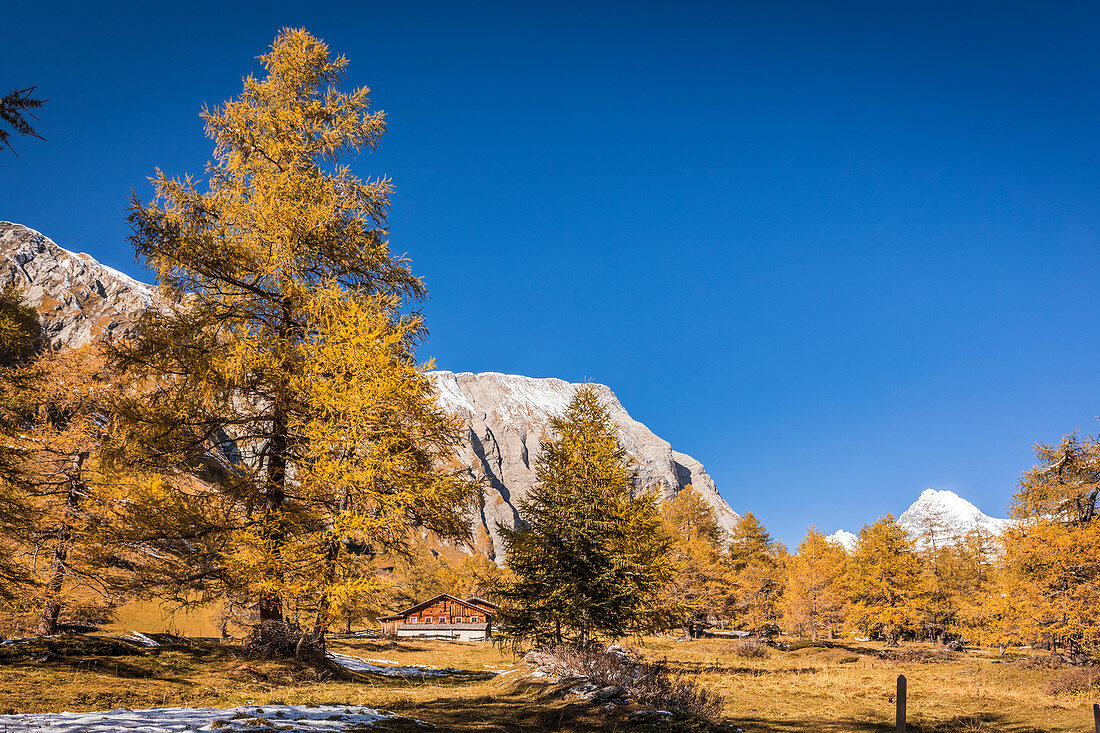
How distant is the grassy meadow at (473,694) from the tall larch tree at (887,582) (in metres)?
14.8

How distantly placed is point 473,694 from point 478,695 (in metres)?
0.24

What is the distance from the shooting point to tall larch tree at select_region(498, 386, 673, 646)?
18.0 metres

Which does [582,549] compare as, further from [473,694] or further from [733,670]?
[733,670]

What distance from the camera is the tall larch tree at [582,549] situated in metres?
18.0

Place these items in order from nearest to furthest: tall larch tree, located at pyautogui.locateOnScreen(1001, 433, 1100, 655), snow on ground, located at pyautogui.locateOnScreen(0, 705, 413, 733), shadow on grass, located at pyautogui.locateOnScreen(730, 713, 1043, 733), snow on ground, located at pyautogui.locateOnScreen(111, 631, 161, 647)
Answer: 1. snow on ground, located at pyautogui.locateOnScreen(0, 705, 413, 733)
2. shadow on grass, located at pyautogui.locateOnScreen(730, 713, 1043, 733)
3. snow on ground, located at pyautogui.locateOnScreen(111, 631, 161, 647)
4. tall larch tree, located at pyautogui.locateOnScreen(1001, 433, 1100, 655)

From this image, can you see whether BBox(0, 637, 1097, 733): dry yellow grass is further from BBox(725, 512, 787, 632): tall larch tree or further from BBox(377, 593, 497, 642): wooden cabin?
BBox(377, 593, 497, 642): wooden cabin

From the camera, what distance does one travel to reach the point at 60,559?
1852cm

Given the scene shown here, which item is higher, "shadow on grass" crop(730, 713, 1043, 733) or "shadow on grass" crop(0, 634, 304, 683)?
"shadow on grass" crop(0, 634, 304, 683)

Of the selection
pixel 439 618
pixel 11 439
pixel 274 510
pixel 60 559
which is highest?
pixel 11 439

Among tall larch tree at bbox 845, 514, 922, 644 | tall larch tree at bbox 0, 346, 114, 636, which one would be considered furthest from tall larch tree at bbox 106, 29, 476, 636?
tall larch tree at bbox 845, 514, 922, 644

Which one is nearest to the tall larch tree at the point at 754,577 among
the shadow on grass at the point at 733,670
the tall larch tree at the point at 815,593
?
the tall larch tree at the point at 815,593

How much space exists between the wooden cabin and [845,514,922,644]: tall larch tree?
121 ft

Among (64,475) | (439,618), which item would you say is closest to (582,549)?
(64,475)

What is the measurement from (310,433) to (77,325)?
245 m
